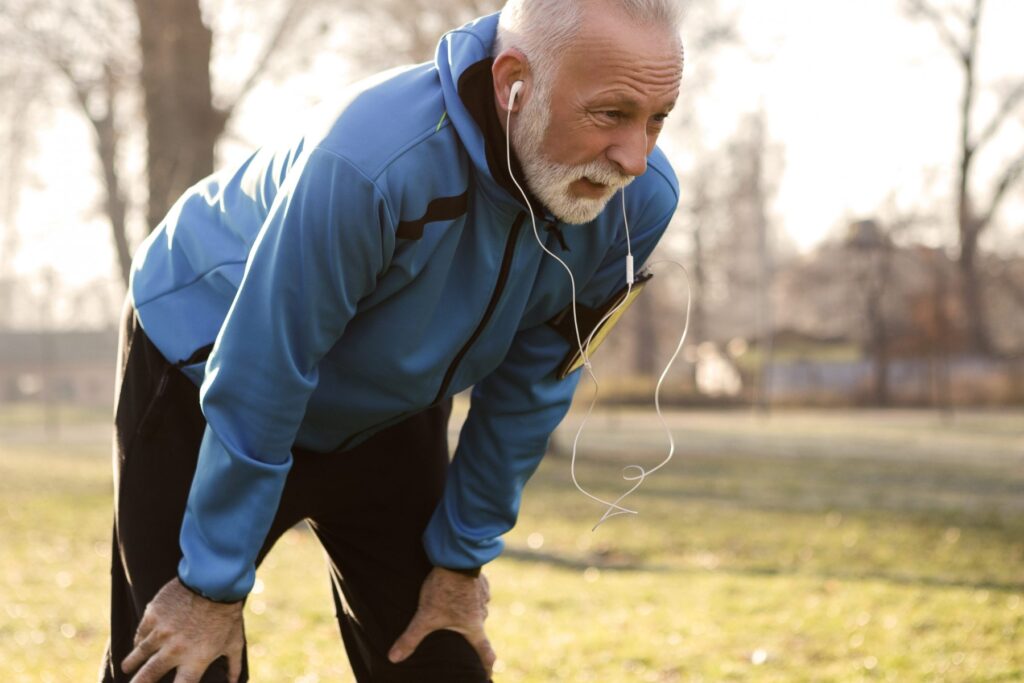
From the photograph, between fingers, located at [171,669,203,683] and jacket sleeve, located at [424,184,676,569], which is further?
jacket sleeve, located at [424,184,676,569]

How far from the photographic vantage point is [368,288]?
7.04 ft

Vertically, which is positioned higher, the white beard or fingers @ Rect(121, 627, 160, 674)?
the white beard

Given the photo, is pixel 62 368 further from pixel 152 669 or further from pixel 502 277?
pixel 502 277

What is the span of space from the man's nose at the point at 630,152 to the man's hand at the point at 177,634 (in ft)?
3.55

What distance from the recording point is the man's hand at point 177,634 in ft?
7.24

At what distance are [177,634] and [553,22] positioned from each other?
129 cm

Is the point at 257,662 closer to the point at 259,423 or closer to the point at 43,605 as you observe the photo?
the point at 43,605

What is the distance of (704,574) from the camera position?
7840 mm

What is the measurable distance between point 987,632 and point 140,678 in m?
4.48

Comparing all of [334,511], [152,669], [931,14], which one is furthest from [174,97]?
[931,14]

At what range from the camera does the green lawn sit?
17.6 ft

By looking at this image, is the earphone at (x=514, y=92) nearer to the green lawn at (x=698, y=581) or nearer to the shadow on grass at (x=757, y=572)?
the green lawn at (x=698, y=581)

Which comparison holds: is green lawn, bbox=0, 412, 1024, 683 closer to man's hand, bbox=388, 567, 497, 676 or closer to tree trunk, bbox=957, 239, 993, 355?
man's hand, bbox=388, 567, 497, 676

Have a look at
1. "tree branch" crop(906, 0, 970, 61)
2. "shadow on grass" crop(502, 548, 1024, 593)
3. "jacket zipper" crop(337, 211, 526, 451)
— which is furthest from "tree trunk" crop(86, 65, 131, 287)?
"tree branch" crop(906, 0, 970, 61)
